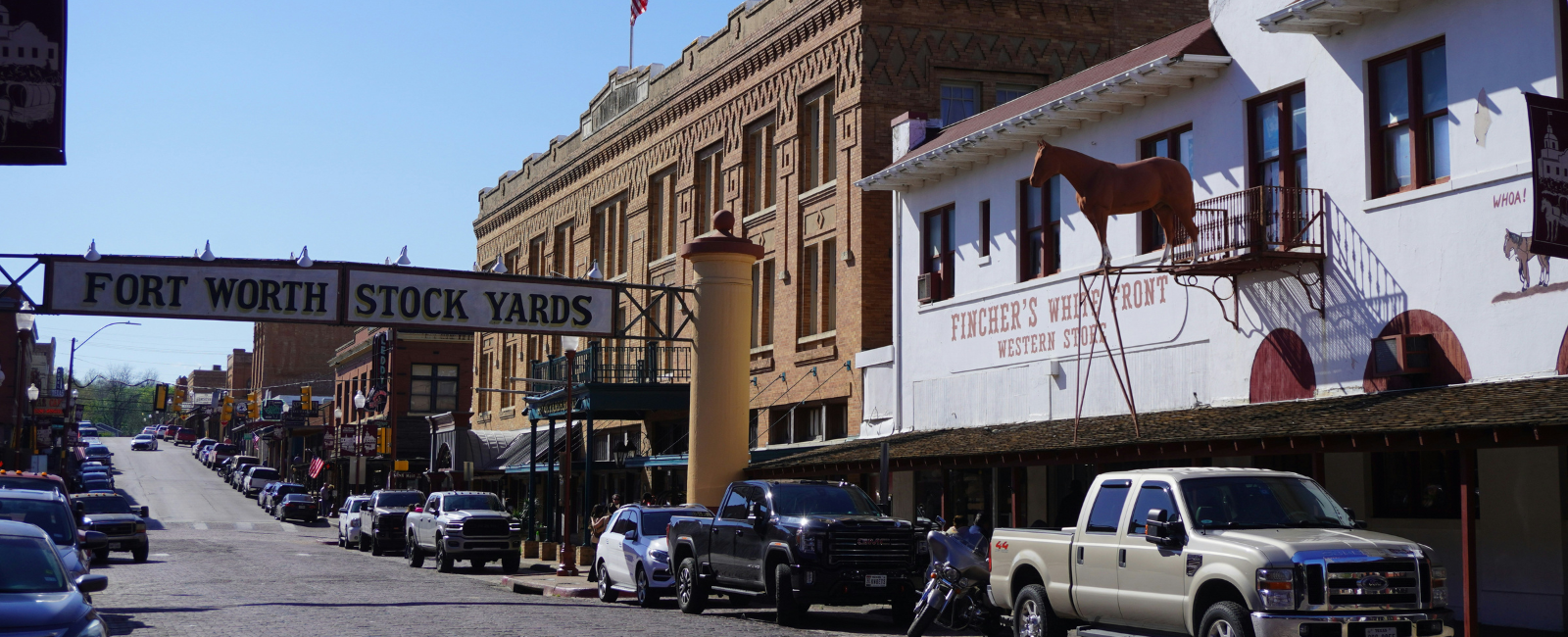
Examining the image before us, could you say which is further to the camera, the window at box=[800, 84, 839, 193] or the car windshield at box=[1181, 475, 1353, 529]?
the window at box=[800, 84, 839, 193]

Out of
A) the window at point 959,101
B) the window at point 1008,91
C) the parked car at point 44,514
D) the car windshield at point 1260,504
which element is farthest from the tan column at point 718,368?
the car windshield at point 1260,504

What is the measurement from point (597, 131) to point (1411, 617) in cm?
3812

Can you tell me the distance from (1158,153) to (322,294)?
46.9ft

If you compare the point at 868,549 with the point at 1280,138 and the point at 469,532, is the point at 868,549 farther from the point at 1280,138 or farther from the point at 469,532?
the point at 469,532

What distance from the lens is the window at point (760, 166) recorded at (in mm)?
35719

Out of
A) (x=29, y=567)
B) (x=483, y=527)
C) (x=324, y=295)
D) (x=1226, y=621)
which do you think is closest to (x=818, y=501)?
(x=1226, y=621)

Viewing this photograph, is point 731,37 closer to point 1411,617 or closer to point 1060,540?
point 1060,540

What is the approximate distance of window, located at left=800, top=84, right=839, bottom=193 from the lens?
32.7 m

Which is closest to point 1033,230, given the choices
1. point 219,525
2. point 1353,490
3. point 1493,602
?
point 1353,490

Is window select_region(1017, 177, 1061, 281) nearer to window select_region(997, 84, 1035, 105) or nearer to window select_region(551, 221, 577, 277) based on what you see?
window select_region(997, 84, 1035, 105)

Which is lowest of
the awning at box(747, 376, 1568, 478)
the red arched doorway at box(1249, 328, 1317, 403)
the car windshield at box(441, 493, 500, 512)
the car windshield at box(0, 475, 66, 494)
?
the car windshield at box(441, 493, 500, 512)

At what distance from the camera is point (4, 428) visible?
6569 centimetres

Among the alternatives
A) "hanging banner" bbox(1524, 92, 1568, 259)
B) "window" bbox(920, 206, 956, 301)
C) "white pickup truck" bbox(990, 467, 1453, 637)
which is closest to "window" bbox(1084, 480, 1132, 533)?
"white pickup truck" bbox(990, 467, 1453, 637)

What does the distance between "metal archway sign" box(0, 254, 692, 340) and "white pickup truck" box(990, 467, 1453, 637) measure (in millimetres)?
12929
